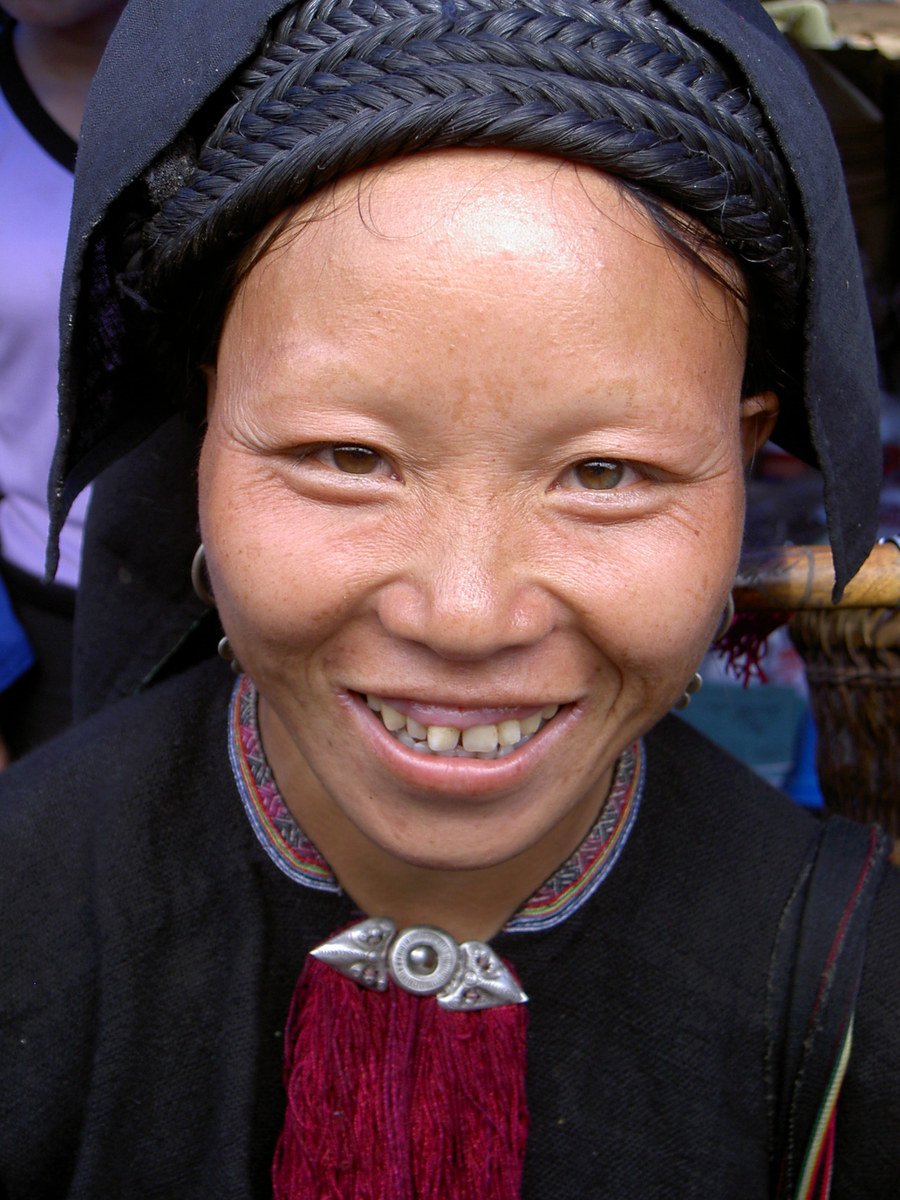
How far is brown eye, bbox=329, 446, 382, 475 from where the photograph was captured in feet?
3.28

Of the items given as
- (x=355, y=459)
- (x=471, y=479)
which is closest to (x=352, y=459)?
(x=355, y=459)

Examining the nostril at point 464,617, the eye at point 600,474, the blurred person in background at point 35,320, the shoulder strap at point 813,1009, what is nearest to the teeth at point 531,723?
the nostril at point 464,617

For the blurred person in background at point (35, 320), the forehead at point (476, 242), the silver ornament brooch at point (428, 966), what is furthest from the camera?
the blurred person in background at point (35, 320)

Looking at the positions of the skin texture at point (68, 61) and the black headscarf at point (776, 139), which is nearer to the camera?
the black headscarf at point (776, 139)

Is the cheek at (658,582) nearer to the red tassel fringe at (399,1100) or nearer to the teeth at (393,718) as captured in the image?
the teeth at (393,718)

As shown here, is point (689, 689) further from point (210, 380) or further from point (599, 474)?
point (210, 380)

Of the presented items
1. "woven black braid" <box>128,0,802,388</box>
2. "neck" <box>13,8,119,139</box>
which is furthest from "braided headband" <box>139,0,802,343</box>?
"neck" <box>13,8,119,139</box>

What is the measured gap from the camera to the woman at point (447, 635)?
939 mm

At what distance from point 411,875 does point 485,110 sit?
767 millimetres

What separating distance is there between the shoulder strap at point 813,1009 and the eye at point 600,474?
0.57 meters

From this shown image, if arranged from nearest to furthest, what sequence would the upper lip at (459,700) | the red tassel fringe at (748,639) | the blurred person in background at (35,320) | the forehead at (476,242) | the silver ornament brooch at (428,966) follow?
the forehead at (476,242), the upper lip at (459,700), the silver ornament brooch at (428,966), the red tassel fringe at (748,639), the blurred person in background at (35,320)

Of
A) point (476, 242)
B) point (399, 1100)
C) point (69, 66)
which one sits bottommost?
point (399, 1100)

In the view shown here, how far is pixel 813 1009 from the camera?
49.2 inches

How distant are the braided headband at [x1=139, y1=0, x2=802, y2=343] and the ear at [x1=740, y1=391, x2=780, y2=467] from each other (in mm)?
158
